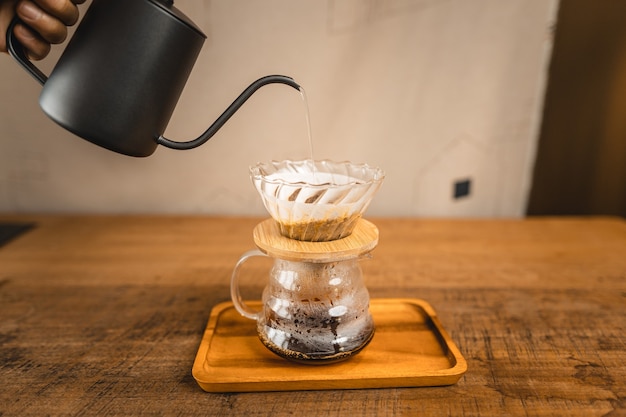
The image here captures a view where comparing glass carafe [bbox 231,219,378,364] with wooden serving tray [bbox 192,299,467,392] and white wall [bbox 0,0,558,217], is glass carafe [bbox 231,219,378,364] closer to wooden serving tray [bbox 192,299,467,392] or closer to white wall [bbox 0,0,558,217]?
wooden serving tray [bbox 192,299,467,392]

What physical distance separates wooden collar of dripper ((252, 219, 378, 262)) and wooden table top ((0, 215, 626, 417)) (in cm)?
19

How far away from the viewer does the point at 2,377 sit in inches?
26.1

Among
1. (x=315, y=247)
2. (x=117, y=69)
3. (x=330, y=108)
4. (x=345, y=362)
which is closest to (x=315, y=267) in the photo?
(x=315, y=247)

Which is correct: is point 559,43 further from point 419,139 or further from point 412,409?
point 412,409

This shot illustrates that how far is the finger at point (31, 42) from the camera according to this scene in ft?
2.38

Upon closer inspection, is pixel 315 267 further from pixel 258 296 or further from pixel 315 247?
pixel 258 296

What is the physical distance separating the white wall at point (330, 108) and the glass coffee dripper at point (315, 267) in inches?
28.0

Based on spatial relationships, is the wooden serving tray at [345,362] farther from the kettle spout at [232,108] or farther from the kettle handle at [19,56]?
the kettle handle at [19,56]

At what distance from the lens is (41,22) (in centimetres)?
73

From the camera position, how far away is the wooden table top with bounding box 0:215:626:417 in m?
0.62

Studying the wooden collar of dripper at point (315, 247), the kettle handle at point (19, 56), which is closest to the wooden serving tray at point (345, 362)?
the wooden collar of dripper at point (315, 247)

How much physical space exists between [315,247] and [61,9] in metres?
0.55

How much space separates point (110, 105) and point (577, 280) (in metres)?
0.94

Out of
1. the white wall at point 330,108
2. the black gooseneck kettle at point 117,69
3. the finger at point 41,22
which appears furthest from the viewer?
the white wall at point 330,108
